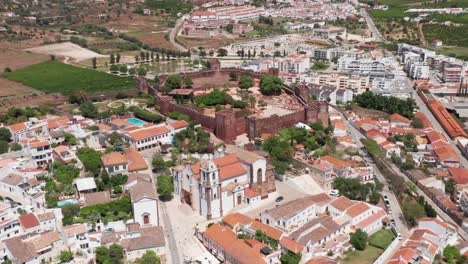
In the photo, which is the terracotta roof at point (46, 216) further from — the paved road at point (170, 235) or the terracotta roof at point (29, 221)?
the paved road at point (170, 235)

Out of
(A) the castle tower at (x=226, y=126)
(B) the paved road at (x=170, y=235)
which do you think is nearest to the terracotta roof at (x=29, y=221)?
(B) the paved road at (x=170, y=235)

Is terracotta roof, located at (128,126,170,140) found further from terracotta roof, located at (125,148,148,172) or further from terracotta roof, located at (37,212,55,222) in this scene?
terracotta roof, located at (37,212,55,222)

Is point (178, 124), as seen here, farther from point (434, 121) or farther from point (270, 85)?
point (434, 121)

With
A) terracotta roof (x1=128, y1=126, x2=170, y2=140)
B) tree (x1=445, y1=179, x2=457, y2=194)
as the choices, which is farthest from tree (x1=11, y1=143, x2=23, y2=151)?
Result: tree (x1=445, y1=179, x2=457, y2=194)

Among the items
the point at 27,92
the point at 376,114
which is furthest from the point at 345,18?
Answer: the point at 27,92

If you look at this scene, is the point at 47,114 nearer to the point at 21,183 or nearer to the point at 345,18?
the point at 21,183
